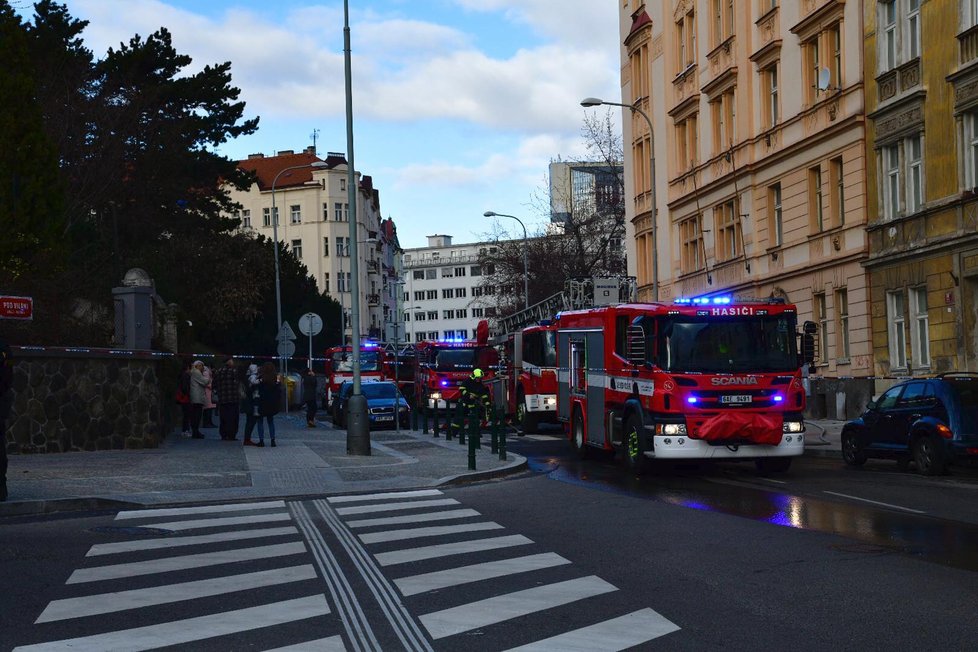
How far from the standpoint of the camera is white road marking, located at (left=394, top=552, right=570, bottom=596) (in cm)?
945

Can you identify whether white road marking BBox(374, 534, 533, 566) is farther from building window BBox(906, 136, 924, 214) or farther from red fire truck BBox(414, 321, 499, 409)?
red fire truck BBox(414, 321, 499, 409)

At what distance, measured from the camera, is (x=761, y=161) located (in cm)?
4016

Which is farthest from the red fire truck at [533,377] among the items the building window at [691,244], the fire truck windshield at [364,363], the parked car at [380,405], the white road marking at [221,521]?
the white road marking at [221,521]

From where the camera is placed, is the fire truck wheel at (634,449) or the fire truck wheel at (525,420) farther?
the fire truck wheel at (525,420)

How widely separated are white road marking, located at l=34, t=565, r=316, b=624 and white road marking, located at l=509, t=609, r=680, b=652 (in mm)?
2766

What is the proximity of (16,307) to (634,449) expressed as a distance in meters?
9.32

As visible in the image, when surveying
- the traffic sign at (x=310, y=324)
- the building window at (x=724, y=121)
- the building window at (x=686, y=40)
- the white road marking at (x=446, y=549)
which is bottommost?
the white road marking at (x=446, y=549)

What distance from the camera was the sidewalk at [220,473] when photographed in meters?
16.3

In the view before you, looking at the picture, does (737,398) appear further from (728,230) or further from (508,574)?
(728,230)

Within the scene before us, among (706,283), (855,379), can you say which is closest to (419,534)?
(855,379)

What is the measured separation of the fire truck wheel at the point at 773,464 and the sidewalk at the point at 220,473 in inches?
147

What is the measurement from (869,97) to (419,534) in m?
23.9

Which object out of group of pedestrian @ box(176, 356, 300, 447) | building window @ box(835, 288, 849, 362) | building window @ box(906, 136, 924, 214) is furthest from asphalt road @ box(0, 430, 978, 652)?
building window @ box(835, 288, 849, 362)

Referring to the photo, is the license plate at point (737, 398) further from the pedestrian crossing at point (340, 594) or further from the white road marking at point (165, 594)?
the white road marking at point (165, 594)
